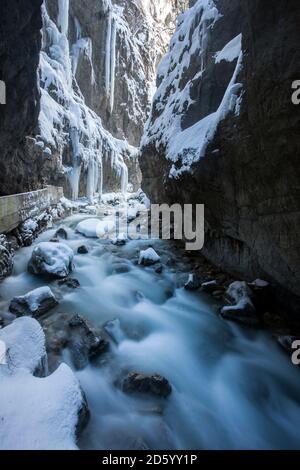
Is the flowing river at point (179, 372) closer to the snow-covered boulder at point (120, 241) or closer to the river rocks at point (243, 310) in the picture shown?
the river rocks at point (243, 310)

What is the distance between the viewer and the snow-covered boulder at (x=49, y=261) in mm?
6360

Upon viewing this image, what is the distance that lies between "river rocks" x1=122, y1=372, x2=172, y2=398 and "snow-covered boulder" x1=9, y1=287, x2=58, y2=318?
2.16 meters

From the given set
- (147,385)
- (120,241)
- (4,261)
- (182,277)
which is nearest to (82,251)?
(120,241)

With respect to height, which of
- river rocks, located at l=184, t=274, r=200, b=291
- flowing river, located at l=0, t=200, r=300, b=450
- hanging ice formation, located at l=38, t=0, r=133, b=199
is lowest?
flowing river, located at l=0, t=200, r=300, b=450

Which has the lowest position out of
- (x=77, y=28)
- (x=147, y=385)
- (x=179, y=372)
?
(x=179, y=372)

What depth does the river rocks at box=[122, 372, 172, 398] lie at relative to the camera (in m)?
3.27

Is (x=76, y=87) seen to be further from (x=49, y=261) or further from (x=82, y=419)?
(x=82, y=419)

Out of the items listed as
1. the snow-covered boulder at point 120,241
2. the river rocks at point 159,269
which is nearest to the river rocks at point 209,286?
the river rocks at point 159,269

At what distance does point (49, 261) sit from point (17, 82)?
4790 millimetres

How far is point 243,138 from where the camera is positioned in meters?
4.93

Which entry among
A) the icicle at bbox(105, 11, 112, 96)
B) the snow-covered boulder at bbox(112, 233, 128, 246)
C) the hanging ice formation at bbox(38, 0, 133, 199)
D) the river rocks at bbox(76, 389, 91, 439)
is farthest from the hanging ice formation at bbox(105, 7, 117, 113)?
the river rocks at bbox(76, 389, 91, 439)

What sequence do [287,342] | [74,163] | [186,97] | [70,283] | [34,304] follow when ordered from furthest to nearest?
[74,163], [186,97], [70,283], [34,304], [287,342]

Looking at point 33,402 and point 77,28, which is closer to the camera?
point 33,402

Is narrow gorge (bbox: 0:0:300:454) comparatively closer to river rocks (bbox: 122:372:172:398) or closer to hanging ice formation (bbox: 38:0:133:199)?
river rocks (bbox: 122:372:172:398)
